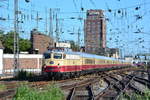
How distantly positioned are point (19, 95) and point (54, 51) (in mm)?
17645

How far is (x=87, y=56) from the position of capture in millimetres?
45406

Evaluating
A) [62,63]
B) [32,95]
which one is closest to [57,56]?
[62,63]

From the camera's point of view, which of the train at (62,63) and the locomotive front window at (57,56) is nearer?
the train at (62,63)

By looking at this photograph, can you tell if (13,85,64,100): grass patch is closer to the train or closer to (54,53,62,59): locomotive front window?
the train

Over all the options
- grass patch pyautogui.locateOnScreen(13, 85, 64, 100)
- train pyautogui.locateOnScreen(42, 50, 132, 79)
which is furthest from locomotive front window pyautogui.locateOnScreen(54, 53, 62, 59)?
grass patch pyautogui.locateOnScreen(13, 85, 64, 100)

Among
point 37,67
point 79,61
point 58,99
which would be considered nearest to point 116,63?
point 37,67

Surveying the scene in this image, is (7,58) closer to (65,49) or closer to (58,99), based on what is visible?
(65,49)

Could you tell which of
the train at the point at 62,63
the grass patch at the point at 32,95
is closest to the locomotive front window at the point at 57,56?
the train at the point at 62,63

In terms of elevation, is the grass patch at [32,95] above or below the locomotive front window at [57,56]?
below

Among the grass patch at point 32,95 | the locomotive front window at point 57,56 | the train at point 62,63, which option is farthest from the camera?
the locomotive front window at point 57,56

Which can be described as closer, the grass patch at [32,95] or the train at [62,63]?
the grass patch at [32,95]

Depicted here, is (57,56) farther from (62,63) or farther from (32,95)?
(32,95)

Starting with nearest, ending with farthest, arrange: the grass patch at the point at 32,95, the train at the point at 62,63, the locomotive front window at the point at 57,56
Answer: the grass patch at the point at 32,95, the train at the point at 62,63, the locomotive front window at the point at 57,56

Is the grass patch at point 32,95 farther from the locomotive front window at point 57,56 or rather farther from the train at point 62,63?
the locomotive front window at point 57,56
